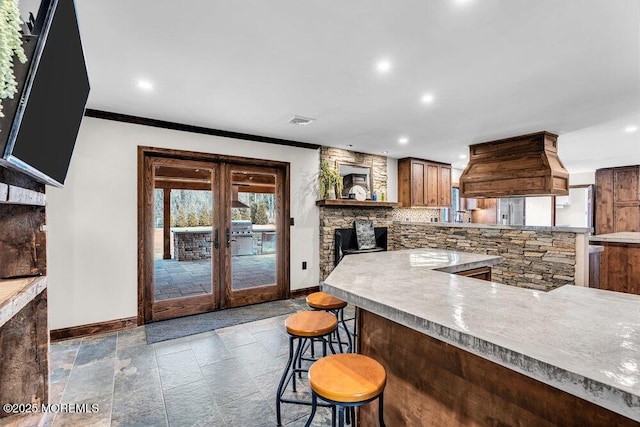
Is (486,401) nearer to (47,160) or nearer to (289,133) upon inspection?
(47,160)

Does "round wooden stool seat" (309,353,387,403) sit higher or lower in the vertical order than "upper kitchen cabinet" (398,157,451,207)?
lower

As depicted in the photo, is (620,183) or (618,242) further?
(620,183)

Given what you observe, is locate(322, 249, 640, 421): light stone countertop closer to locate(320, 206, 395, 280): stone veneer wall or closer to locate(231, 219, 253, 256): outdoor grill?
locate(231, 219, 253, 256): outdoor grill

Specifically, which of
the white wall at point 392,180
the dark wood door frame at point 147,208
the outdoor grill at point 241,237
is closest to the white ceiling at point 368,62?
the dark wood door frame at point 147,208

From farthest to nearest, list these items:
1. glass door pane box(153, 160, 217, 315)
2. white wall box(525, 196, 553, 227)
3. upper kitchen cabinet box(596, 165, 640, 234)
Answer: white wall box(525, 196, 553, 227) < upper kitchen cabinet box(596, 165, 640, 234) < glass door pane box(153, 160, 217, 315)

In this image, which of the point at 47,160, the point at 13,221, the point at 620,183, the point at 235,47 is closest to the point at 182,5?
the point at 235,47

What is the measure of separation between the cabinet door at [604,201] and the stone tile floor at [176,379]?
8.65m

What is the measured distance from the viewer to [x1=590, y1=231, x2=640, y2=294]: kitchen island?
13.5ft

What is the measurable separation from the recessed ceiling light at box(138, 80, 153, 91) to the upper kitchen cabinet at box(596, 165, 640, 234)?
9895 millimetres

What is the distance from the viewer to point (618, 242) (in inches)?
167

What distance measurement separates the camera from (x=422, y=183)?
636cm

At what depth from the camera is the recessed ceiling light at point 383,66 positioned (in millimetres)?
2378

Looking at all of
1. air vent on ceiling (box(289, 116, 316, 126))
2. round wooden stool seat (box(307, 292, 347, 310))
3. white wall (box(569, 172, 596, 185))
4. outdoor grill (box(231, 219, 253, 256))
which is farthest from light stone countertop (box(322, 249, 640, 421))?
white wall (box(569, 172, 596, 185))

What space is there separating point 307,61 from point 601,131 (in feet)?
15.0
